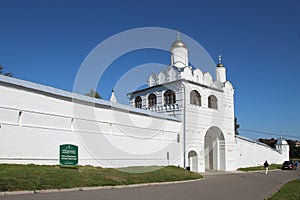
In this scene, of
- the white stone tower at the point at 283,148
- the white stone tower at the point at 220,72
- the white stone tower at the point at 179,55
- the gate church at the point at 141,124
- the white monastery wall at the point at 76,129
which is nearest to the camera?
the white monastery wall at the point at 76,129

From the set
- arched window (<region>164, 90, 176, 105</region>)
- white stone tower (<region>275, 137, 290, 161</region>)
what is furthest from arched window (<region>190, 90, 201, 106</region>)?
white stone tower (<region>275, 137, 290, 161</region>)

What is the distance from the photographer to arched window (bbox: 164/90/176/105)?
3033 centimetres

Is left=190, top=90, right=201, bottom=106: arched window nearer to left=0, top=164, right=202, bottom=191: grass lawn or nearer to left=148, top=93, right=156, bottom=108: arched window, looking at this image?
left=148, top=93, right=156, bottom=108: arched window

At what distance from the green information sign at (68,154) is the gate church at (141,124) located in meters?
0.72

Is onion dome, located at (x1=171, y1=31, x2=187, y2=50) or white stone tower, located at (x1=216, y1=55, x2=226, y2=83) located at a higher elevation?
onion dome, located at (x1=171, y1=31, x2=187, y2=50)

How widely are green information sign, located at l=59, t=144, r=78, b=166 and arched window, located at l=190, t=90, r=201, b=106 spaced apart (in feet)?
49.9

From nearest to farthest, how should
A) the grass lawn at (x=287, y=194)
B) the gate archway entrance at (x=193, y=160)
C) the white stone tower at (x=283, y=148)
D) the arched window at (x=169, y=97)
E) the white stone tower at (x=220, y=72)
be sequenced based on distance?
the grass lawn at (x=287, y=194) < the gate archway entrance at (x=193, y=160) < the arched window at (x=169, y=97) < the white stone tower at (x=220, y=72) < the white stone tower at (x=283, y=148)

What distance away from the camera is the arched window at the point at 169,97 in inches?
1194

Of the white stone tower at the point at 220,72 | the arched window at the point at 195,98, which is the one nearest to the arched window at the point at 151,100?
the arched window at the point at 195,98

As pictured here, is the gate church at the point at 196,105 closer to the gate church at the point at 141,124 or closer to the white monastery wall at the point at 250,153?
the gate church at the point at 141,124

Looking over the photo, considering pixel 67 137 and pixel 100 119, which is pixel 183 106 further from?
pixel 67 137

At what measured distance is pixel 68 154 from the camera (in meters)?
16.6

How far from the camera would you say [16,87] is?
1525 centimetres

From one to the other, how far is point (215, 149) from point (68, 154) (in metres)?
20.1
